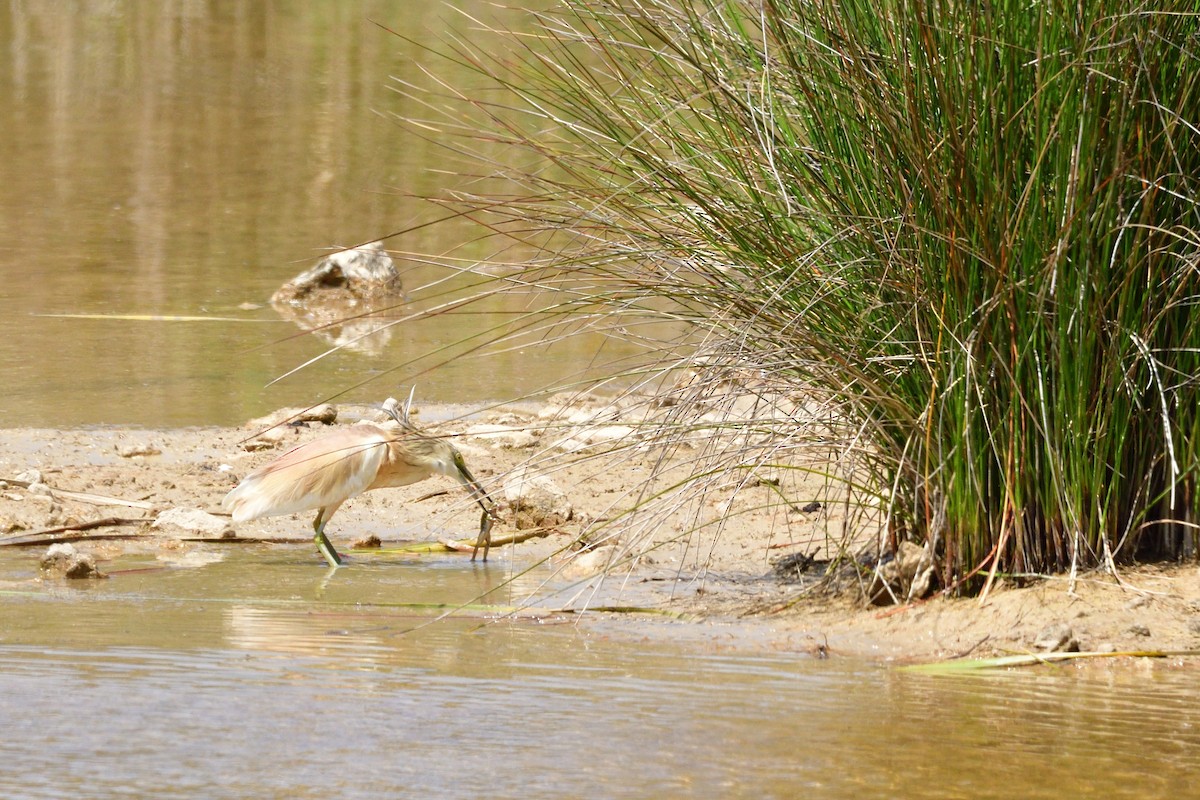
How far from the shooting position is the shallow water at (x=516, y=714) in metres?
2.79

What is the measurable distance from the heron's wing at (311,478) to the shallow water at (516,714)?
872mm

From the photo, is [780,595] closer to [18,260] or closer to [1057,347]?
[1057,347]


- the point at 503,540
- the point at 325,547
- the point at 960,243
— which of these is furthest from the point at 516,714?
the point at 503,540

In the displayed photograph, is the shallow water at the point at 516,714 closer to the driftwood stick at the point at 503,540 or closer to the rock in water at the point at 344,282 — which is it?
the driftwood stick at the point at 503,540

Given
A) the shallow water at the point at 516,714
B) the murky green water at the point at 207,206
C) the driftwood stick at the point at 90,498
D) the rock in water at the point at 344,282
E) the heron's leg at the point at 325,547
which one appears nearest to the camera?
the shallow water at the point at 516,714

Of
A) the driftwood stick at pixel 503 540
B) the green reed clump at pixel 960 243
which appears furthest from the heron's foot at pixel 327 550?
the green reed clump at pixel 960 243

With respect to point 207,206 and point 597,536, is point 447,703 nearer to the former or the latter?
point 597,536

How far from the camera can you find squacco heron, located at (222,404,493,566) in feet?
16.6

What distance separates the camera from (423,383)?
8.35m

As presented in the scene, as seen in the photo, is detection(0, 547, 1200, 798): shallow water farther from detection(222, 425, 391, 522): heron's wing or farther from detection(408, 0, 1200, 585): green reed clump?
detection(222, 425, 391, 522): heron's wing

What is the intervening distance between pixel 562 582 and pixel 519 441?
171 centimetres

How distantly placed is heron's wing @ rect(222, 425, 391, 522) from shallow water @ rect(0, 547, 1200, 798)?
2.86 feet

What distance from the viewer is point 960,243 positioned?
3705mm

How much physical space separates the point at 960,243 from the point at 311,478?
7.24ft
